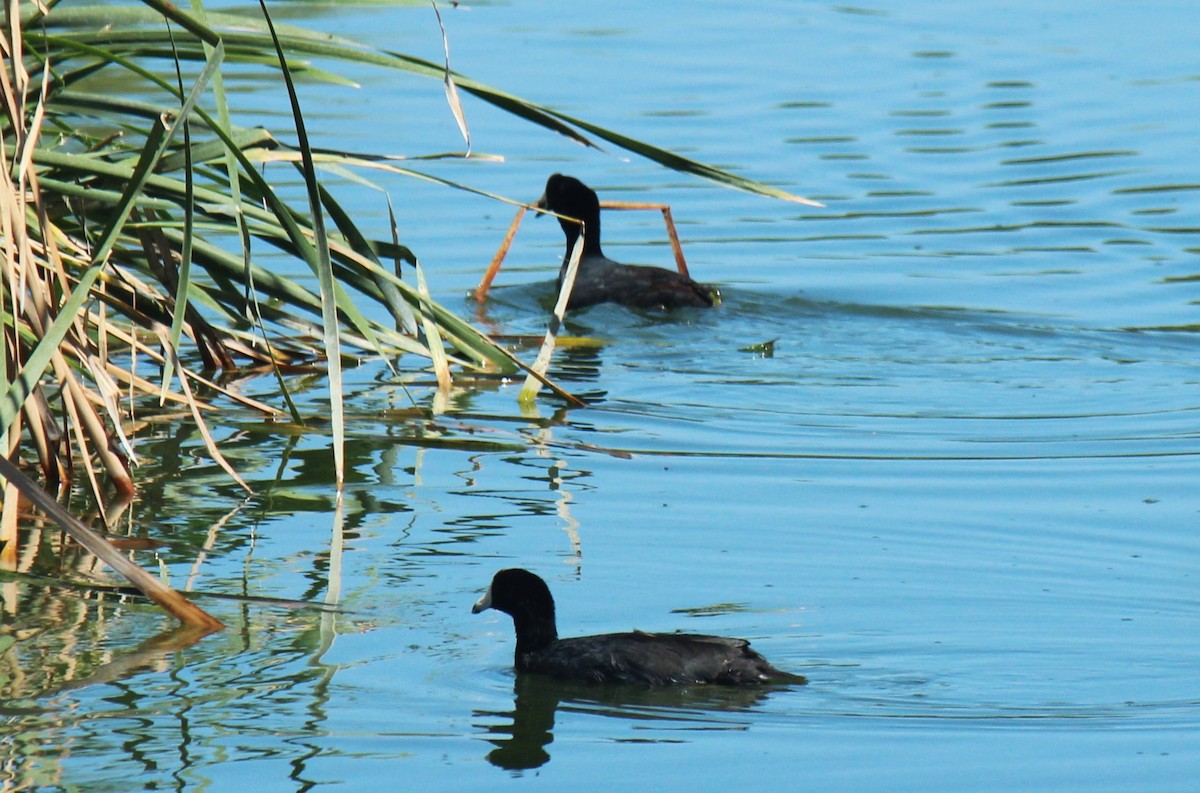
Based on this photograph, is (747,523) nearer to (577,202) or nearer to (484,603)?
(484,603)

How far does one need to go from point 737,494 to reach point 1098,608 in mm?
1671

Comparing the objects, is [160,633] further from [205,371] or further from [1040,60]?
[1040,60]

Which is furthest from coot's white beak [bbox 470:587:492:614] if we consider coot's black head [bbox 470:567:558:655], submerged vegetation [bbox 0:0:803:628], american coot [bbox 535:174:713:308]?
american coot [bbox 535:174:713:308]

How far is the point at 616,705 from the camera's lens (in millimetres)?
5246

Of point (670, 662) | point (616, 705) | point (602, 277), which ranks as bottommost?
point (616, 705)

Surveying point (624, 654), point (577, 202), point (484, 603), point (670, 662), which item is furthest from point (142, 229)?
point (577, 202)

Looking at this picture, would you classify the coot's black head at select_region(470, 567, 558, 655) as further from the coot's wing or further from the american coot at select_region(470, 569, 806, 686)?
the coot's wing

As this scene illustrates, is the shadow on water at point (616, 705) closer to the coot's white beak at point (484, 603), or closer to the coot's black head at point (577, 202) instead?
the coot's white beak at point (484, 603)

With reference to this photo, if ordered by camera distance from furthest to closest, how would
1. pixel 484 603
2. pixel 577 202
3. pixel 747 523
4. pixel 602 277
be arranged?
1. pixel 577 202
2. pixel 602 277
3. pixel 747 523
4. pixel 484 603

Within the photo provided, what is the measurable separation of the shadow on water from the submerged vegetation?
0.85 metres

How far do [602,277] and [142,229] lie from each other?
4.49 metres

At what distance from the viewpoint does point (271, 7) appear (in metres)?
17.8

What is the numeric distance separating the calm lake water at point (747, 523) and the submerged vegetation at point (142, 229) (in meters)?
0.45

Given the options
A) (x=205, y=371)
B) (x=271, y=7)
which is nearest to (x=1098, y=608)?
(x=205, y=371)
